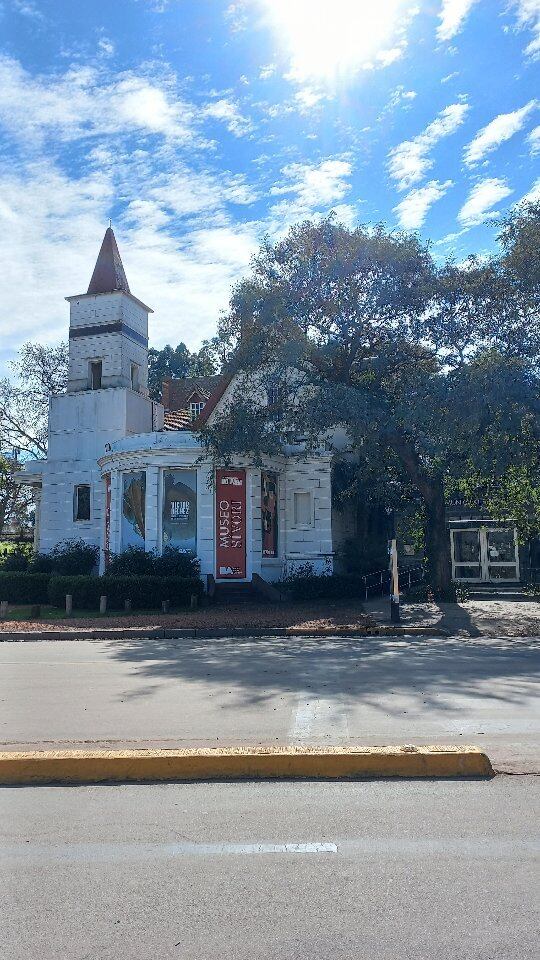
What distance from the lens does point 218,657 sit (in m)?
12.4

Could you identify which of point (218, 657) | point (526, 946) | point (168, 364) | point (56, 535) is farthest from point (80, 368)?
point (168, 364)

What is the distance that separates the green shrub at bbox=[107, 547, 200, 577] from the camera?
21.0 m

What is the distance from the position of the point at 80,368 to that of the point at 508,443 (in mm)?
19916

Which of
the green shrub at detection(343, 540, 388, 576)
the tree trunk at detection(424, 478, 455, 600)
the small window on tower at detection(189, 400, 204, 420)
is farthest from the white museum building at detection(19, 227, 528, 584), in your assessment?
the tree trunk at detection(424, 478, 455, 600)

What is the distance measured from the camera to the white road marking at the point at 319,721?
673 cm

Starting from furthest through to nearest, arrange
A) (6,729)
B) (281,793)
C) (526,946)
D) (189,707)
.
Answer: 1. (189,707)
2. (6,729)
3. (281,793)
4. (526,946)

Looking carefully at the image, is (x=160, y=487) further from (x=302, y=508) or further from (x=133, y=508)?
(x=302, y=508)

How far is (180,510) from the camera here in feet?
73.6

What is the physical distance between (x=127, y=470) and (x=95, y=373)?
10.9 meters

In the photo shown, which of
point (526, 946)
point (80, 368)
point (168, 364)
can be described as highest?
point (168, 364)

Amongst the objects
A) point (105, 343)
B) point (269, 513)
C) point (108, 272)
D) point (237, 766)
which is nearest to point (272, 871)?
point (237, 766)

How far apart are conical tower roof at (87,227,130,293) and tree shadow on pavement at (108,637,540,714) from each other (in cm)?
2102

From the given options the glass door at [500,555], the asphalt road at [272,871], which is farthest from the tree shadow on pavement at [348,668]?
A: the glass door at [500,555]

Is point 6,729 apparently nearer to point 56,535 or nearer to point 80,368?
point 56,535
